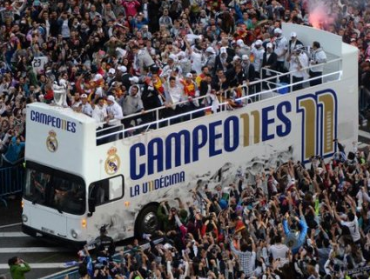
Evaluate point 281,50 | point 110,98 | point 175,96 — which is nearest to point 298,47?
point 281,50

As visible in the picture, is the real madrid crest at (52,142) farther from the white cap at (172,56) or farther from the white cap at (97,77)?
the white cap at (172,56)

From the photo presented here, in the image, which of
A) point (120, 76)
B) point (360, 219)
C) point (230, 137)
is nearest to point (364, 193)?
point (360, 219)

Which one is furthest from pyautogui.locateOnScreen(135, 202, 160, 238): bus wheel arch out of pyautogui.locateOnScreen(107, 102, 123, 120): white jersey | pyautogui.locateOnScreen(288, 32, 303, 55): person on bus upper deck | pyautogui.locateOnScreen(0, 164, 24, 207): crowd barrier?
pyautogui.locateOnScreen(288, 32, 303, 55): person on bus upper deck

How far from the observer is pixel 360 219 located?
3694 centimetres

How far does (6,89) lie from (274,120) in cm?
805

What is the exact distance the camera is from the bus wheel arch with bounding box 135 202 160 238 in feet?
130

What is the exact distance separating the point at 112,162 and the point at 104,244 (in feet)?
6.93

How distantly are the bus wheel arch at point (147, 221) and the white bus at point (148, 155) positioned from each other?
0.02 meters

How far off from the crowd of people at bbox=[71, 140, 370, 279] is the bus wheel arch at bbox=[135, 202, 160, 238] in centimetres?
21

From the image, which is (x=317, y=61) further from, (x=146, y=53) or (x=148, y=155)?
(x=148, y=155)

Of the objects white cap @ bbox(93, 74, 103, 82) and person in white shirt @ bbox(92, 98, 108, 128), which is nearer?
person in white shirt @ bbox(92, 98, 108, 128)

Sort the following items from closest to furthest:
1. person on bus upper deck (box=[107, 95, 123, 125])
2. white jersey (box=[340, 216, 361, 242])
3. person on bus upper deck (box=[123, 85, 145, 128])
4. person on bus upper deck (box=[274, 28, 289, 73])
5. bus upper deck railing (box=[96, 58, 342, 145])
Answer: white jersey (box=[340, 216, 361, 242]), bus upper deck railing (box=[96, 58, 342, 145]), person on bus upper deck (box=[107, 95, 123, 125]), person on bus upper deck (box=[123, 85, 145, 128]), person on bus upper deck (box=[274, 28, 289, 73])

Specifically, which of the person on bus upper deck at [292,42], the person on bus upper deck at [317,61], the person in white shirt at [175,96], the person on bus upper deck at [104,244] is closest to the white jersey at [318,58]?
the person on bus upper deck at [317,61]

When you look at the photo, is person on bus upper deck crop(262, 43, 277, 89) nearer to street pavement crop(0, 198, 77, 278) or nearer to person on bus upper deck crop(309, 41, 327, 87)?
Result: person on bus upper deck crop(309, 41, 327, 87)
